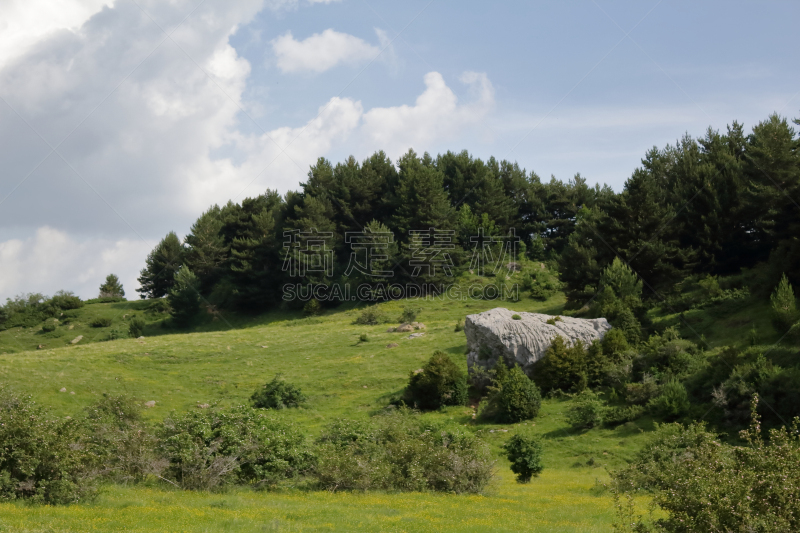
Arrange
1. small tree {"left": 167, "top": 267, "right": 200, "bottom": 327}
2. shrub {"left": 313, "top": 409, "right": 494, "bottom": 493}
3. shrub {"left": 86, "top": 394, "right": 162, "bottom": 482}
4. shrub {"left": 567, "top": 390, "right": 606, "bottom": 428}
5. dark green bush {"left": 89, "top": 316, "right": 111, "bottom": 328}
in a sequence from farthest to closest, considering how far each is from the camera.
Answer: dark green bush {"left": 89, "top": 316, "right": 111, "bottom": 328}
small tree {"left": 167, "top": 267, "right": 200, "bottom": 327}
shrub {"left": 567, "top": 390, "right": 606, "bottom": 428}
shrub {"left": 313, "top": 409, "right": 494, "bottom": 493}
shrub {"left": 86, "top": 394, "right": 162, "bottom": 482}

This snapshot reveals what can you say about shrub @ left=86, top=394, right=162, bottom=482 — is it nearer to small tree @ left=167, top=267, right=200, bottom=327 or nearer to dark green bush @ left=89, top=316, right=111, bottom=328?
small tree @ left=167, top=267, right=200, bottom=327

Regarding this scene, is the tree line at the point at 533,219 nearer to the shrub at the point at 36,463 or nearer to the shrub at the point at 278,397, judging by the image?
the shrub at the point at 278,397

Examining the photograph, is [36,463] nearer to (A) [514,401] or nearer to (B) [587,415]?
(A) [514,401]

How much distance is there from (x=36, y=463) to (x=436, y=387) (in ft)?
68.4

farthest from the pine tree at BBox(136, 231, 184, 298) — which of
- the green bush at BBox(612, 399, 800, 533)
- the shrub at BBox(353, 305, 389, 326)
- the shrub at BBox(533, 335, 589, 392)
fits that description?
the green bush at BBox(612, 399, 800, 533)

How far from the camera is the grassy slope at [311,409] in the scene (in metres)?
12.5

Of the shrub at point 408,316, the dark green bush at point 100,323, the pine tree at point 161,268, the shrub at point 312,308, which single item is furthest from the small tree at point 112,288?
the shrub at point 408,316

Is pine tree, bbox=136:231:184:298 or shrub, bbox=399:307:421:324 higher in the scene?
pine tree, bbox=136:231:184:298

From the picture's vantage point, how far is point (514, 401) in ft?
96.7

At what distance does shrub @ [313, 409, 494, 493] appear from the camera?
1806 cm

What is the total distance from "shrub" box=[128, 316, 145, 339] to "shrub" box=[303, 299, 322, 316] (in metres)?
17.2

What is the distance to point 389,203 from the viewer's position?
A: 7319cm

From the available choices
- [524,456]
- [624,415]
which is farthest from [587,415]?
[524,456]

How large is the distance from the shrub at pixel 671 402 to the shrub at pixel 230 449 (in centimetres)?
1652
